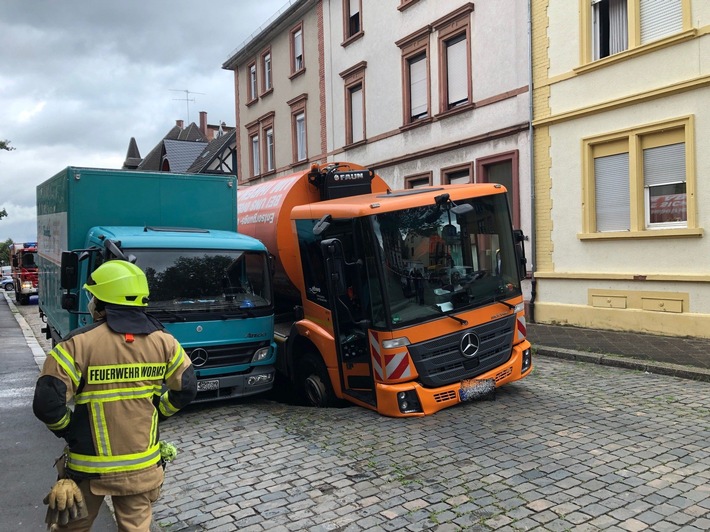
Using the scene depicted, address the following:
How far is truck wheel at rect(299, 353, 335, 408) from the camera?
7293 millimetres

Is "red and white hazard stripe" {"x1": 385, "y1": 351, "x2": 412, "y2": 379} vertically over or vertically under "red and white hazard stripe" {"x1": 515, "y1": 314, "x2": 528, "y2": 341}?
under

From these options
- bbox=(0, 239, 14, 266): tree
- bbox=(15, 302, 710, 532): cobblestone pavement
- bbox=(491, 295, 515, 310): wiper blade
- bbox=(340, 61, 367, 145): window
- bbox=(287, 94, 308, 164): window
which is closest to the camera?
bbox=(15, 302, 710, 532): cobblestone pavement

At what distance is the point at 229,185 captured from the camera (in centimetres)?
906

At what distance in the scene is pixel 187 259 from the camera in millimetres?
7414

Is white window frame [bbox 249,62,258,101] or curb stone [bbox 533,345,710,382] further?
white window frame [bbox 249,62,258,101]

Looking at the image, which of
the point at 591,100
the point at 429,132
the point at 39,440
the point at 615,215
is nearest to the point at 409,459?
the point at 39,440

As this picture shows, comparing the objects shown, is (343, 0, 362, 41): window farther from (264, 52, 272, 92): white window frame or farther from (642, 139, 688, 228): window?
(642, 139, 688, 228): window

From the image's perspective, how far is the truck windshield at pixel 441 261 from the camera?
249 inches

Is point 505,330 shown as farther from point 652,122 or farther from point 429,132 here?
point 429,132

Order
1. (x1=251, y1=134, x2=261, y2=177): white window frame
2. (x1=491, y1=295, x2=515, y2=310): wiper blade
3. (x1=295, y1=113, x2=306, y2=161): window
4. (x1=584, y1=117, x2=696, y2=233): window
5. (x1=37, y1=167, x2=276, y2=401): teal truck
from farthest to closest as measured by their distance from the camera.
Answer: (x1=251, y1=134, x2=261, y2=177): white window frame → (x1=295, y1=113, x2=306, y2=161): window → (x1=584, y1=117, x2=696, y2=233): window → (x1=37, y1=167, x2=276, y2=401): teal truck → (x1=491, y1=295, x2=515, y2=310): wiper blade

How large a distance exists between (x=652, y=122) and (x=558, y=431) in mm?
7458

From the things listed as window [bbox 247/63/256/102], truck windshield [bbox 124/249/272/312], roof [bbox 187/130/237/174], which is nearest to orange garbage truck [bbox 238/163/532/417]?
truck windshield [bbox 124/249/272/312]

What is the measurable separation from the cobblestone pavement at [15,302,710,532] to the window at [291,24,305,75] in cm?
1860

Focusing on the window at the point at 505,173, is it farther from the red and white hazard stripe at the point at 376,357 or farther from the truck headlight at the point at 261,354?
the red and white hazard stripe at the point at 376,357
